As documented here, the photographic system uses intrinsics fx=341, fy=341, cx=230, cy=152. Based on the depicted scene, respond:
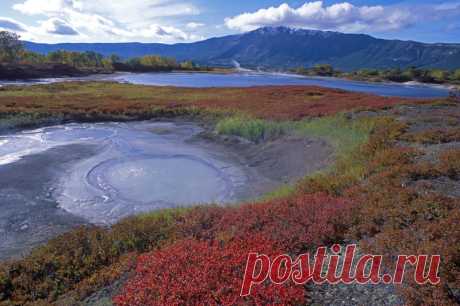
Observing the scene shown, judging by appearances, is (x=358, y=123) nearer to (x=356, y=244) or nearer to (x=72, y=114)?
(x=356, y=244)

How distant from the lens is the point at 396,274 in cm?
602

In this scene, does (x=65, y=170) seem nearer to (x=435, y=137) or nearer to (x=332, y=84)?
(x=435, y=137)

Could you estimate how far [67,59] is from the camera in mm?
134875

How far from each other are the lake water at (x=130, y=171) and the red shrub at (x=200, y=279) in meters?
6.21

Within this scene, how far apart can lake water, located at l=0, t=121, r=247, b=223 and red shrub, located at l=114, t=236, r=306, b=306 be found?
621cm

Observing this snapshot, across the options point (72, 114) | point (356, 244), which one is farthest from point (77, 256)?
point (72, 114)

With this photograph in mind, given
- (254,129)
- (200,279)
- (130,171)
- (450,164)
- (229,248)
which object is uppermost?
(450,164)

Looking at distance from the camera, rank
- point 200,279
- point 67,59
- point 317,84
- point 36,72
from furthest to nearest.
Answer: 1. point 67,59
2. point 36,72
3. point 317,84
4. point 200,279

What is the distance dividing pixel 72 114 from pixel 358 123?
2640 cm

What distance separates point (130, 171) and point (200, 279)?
522 inches

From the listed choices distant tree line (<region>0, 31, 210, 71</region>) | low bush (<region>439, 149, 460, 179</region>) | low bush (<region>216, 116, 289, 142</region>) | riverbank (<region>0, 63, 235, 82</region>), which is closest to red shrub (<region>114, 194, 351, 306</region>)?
low bush (<region>439, 149, 460, 179</region>)

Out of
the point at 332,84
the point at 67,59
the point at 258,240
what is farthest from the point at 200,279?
the point at 67,59

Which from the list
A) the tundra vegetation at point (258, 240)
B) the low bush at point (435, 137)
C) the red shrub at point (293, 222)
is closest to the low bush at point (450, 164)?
the tundra vegetation at point (258, 240)

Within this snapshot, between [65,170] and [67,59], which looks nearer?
[65,170]
